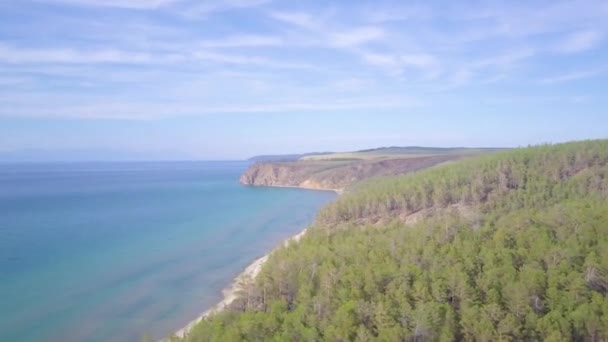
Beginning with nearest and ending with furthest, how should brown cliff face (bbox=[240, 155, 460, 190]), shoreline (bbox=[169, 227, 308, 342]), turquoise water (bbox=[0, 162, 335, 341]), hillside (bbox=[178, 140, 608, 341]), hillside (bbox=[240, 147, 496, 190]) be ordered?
hillside (bbox=[178, 140, 608, 341]) < shoreline (bbox=[169, 227, 308, 342]) < turquoise water (bbox=[0, 162, 335, 341]) < hillside (bbox=[240, 147, 496, 190]) < brown cliff face (bbox=[240, 155, 460, 190])

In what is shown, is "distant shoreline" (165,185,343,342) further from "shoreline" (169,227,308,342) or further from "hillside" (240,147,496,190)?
"hillside" (240,147,496,190)

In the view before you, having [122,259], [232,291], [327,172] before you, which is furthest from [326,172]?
[232,291]

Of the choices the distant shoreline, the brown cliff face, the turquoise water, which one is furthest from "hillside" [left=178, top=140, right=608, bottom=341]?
the brown cliff face

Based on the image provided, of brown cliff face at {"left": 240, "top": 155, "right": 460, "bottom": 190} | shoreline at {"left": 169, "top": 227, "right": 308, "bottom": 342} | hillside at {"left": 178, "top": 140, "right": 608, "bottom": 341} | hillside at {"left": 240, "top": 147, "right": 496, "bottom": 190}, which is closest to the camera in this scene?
hillside at {"left": 178, "top": 140, "right": 608, "bottom": 341}

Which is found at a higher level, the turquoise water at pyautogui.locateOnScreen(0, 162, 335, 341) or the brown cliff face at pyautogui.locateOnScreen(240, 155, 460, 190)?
the brown cliff face at pyautogui.locateOnScreen(240, 155, 460, 190)

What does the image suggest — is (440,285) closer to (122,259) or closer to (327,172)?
(122,259)
